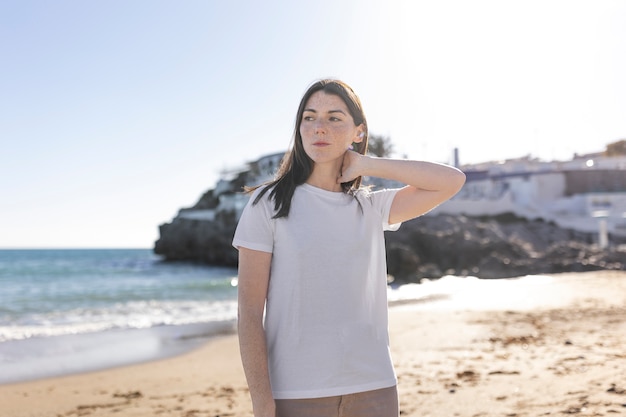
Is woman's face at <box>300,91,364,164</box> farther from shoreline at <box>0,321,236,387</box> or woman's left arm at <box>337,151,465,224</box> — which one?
shoreline at <box>0,321,236,387</box>

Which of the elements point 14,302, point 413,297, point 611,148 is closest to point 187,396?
point 413,297

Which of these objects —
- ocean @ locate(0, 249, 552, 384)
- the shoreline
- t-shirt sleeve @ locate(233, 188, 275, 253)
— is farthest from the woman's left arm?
ocean @ locate(0, 249, 552, 384)

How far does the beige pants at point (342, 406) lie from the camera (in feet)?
5.94

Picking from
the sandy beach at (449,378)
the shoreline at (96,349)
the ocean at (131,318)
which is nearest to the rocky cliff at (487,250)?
the ocean at (131,318)

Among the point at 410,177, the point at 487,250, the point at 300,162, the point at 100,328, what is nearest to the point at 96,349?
the point at 100,328

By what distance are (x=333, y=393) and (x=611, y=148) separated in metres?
71.1

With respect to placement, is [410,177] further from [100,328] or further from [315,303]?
[100,328]

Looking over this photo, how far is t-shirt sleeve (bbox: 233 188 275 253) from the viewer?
6.01 ft

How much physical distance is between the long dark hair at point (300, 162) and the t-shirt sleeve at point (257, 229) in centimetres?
3

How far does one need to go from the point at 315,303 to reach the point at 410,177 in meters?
0.63

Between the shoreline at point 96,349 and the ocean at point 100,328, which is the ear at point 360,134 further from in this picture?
the ocean at point 100,328

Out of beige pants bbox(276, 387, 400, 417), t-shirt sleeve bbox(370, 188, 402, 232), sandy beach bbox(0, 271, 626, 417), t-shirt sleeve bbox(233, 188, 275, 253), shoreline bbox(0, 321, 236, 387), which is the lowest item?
shoreline bbox(0, 321, 236, 387)

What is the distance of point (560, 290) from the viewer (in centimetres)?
1778

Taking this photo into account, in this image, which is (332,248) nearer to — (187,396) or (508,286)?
(187,396)
